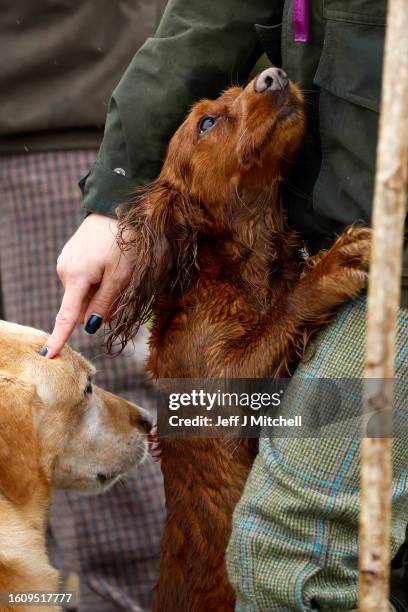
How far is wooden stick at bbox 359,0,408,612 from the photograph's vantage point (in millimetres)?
2090

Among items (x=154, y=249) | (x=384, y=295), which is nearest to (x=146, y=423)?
(x=154, y=249)

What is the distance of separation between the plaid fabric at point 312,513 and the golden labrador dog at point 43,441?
745 mm

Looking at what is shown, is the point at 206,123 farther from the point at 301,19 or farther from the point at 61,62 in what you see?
the point at 61,62

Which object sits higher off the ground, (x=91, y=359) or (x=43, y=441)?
(x=91, y=359)

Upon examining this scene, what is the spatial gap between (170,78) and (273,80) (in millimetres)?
414

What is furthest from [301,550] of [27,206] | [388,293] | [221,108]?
[27,206]

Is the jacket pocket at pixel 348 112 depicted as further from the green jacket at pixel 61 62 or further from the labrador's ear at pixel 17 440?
the green jacket at pixel 61 62

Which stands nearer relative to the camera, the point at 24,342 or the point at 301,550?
the point at 301,550

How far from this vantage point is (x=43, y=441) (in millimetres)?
3557

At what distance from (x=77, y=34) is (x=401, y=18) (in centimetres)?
323

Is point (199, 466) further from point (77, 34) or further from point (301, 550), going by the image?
point (77, 34)

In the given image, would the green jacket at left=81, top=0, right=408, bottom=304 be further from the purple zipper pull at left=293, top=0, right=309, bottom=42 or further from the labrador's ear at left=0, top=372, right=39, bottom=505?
the labrador's ear at left=0, top=372, right=39, bottom=505

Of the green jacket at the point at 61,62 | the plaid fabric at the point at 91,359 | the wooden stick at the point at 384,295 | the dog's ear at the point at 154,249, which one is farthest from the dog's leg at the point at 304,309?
the green jacket at the point at 61,62

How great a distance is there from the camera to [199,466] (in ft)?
11.0
